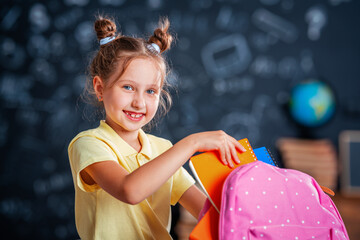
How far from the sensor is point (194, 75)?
2.53 m

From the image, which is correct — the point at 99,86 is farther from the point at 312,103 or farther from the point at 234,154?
the point at 312,103

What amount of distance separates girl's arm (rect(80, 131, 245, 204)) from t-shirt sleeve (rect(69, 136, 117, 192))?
0.05 feet

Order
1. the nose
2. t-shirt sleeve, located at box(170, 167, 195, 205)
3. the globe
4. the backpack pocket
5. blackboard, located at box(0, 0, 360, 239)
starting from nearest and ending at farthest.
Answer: the backpack pocket → the nose → t-shirt sleeve, located at box(170, 167, 195, 205) → blackboard, located at box(0, 0, 360, 239) → the globe

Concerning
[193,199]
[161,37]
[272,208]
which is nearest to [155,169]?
[272,208]

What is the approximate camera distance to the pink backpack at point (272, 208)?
566 mm

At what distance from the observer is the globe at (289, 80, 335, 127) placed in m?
2.49

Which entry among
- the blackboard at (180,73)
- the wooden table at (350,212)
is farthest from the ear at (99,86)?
the wooden table at (350,212)

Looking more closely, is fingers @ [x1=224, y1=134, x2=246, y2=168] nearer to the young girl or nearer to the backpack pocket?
the young girl

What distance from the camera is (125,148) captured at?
0.83 metres

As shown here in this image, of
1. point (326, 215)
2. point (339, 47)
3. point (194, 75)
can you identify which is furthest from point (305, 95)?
point (326, 215)

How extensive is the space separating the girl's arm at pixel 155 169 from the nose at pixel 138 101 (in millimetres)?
158

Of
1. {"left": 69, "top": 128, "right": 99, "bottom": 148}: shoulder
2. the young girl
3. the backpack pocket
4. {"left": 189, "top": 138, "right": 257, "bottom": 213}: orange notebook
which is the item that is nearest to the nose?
the young girl

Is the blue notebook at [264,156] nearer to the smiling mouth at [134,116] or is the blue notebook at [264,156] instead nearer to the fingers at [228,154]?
the fingers at [228,154]

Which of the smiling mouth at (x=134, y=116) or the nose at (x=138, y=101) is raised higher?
the nose at (x=138, y=101)
